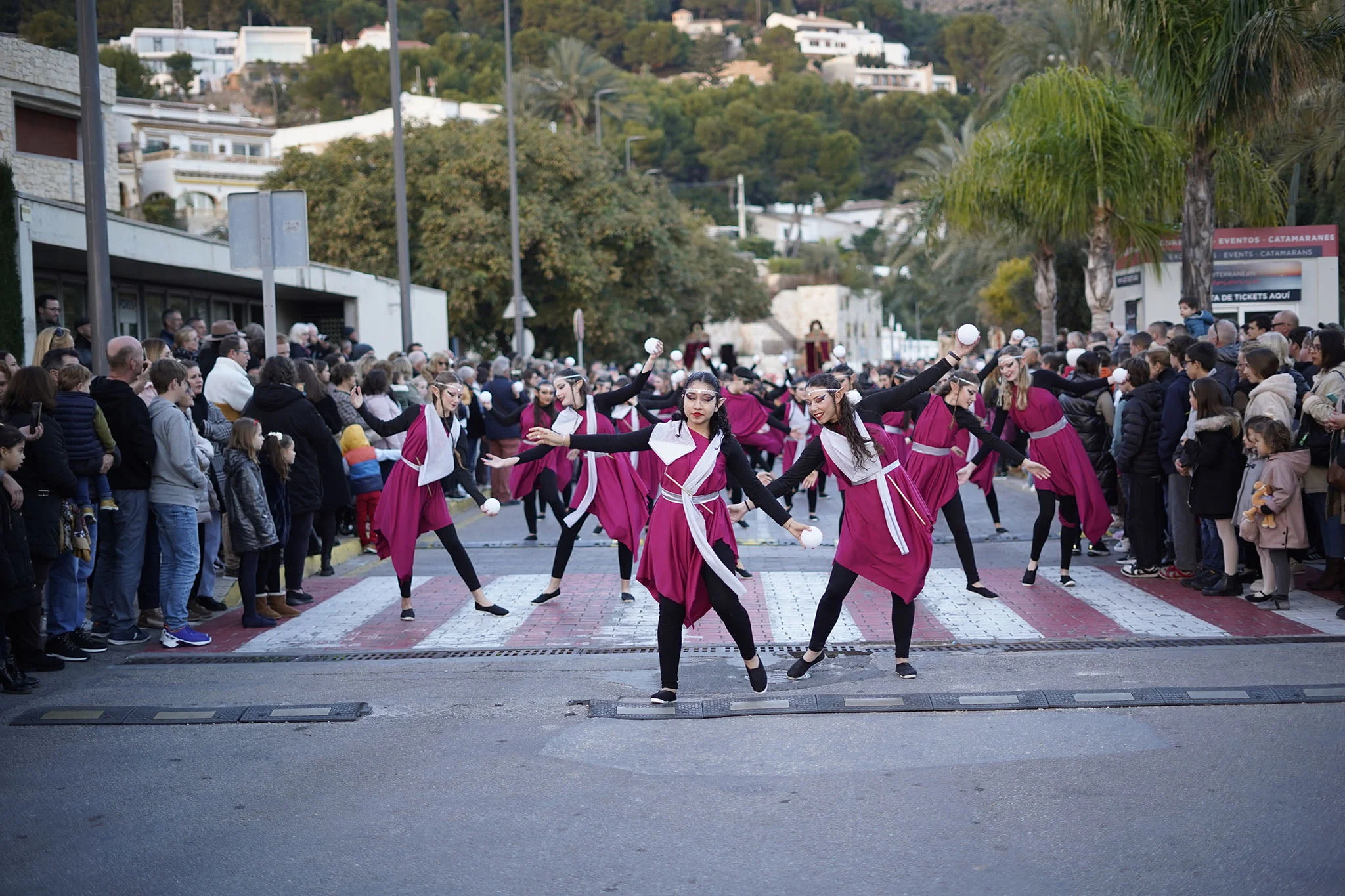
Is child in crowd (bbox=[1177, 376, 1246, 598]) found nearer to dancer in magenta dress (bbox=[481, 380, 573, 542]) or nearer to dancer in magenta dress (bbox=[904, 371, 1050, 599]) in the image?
dancer in magenta dress (bbox=[904, 371, 1050, 599])

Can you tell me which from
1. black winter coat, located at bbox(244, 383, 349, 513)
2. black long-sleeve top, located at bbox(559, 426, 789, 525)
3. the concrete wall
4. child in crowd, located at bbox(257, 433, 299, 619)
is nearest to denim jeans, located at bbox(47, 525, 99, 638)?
child in crowd, located at bbox(257, 433, 299, 619)

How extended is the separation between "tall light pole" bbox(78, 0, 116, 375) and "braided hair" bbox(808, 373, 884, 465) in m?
5.92

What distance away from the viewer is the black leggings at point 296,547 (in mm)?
11180

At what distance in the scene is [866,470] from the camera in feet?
27.2

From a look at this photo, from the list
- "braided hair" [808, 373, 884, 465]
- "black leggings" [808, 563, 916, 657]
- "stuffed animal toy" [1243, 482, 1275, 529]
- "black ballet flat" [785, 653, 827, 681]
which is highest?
"braided hair" [808, 373, 884, 465]

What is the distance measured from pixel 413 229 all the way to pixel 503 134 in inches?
148

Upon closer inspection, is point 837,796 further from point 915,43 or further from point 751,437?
point 915,43

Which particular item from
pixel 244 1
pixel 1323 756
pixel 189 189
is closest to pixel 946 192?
pixel 1323 756

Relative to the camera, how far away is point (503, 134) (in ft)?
135

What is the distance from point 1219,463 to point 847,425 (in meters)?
3.83

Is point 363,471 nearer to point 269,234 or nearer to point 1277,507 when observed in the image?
point 269,234

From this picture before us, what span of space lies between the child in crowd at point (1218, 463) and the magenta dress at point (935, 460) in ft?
5.69

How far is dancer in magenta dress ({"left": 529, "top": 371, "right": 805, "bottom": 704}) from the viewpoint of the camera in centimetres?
767

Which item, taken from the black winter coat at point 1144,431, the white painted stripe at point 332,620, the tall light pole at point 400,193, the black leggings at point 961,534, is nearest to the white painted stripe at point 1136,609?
the black leggings at point 961,534
